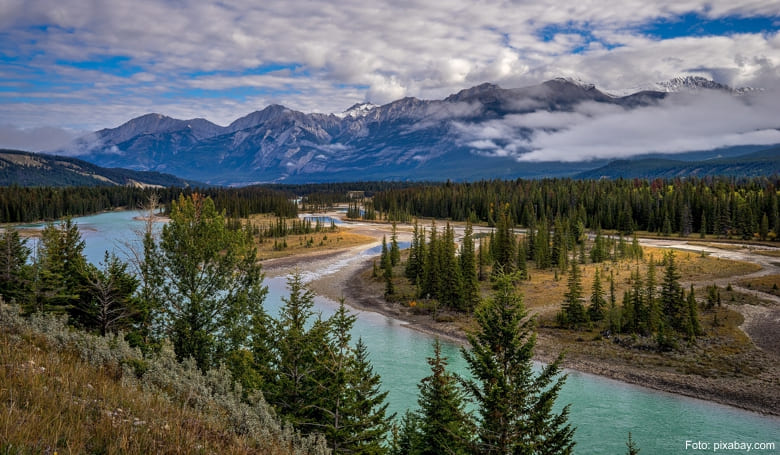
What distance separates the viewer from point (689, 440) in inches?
1006

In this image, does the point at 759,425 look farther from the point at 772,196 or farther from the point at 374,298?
the point at 772,196

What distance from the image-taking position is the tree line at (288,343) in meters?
14.7

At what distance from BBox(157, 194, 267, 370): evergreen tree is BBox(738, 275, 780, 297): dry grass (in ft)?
200

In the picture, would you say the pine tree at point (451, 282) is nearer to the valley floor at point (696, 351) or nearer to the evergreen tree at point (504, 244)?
the valley floor at point (696, 351)

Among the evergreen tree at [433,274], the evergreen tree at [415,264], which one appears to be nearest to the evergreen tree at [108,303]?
the evergreen tree at [433,274]

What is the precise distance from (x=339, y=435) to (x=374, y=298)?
148 ft

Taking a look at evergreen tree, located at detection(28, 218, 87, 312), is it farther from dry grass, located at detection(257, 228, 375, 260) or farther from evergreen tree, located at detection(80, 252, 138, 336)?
dry grass, located at detection(257, 228, 375, 260)

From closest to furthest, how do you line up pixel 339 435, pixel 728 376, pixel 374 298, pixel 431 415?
pixel 339 435 → pixel 431 415 → pixel 728 376 → pixel 374 298

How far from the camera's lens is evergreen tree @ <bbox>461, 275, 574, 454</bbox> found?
14.2 meters

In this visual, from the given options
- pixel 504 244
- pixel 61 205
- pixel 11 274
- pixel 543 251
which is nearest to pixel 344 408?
pixel 11 274

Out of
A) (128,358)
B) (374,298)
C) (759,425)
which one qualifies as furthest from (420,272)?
(128,358)

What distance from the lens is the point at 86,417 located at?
286 inches

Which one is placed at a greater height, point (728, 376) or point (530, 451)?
point (530, 451)

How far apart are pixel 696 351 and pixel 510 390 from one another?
103 ft
